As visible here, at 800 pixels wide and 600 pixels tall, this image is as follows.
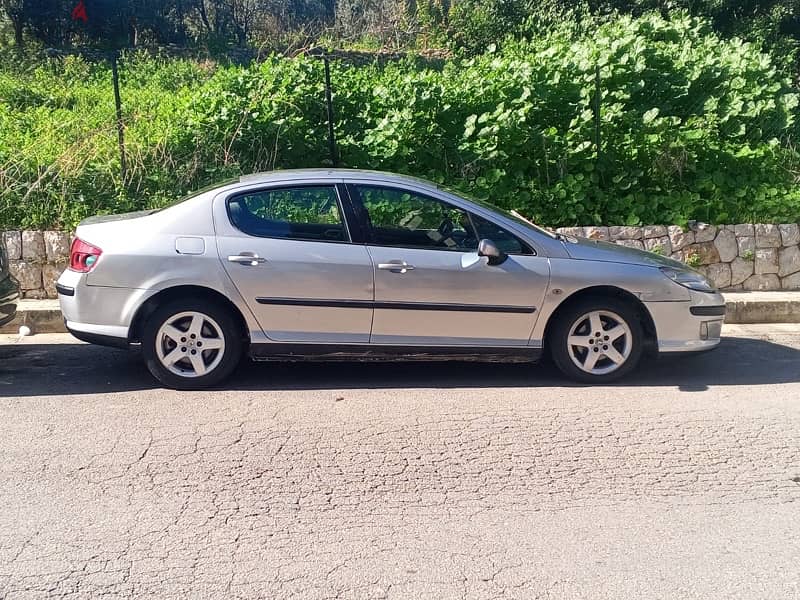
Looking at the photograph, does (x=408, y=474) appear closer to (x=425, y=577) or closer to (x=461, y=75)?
(x=425, y=577)

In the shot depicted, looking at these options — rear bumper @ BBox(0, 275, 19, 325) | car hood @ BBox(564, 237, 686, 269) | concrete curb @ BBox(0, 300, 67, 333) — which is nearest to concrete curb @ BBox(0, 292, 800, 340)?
concrete curb @ BBox(0, 300, 67, 333)

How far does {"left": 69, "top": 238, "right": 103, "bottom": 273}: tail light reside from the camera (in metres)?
5.77

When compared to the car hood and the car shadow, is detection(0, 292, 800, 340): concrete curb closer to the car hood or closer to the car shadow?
the car shadow

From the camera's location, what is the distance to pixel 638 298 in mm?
6000

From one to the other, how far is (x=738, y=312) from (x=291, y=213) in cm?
496

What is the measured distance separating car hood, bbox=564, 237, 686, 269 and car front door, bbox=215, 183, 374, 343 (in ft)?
5.00

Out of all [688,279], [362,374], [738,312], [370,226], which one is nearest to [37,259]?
[362,374]

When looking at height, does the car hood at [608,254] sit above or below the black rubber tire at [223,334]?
above

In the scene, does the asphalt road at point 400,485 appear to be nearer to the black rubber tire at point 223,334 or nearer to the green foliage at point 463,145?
the black rubber tire at point 223,334

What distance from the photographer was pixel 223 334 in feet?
19.1

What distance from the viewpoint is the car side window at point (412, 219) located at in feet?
19.5

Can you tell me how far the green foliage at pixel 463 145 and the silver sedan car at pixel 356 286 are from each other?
133 inches

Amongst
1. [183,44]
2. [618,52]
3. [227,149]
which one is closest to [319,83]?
[227,149]

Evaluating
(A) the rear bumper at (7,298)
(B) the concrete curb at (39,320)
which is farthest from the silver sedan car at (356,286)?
(B) the concrete curb at (39,320)
